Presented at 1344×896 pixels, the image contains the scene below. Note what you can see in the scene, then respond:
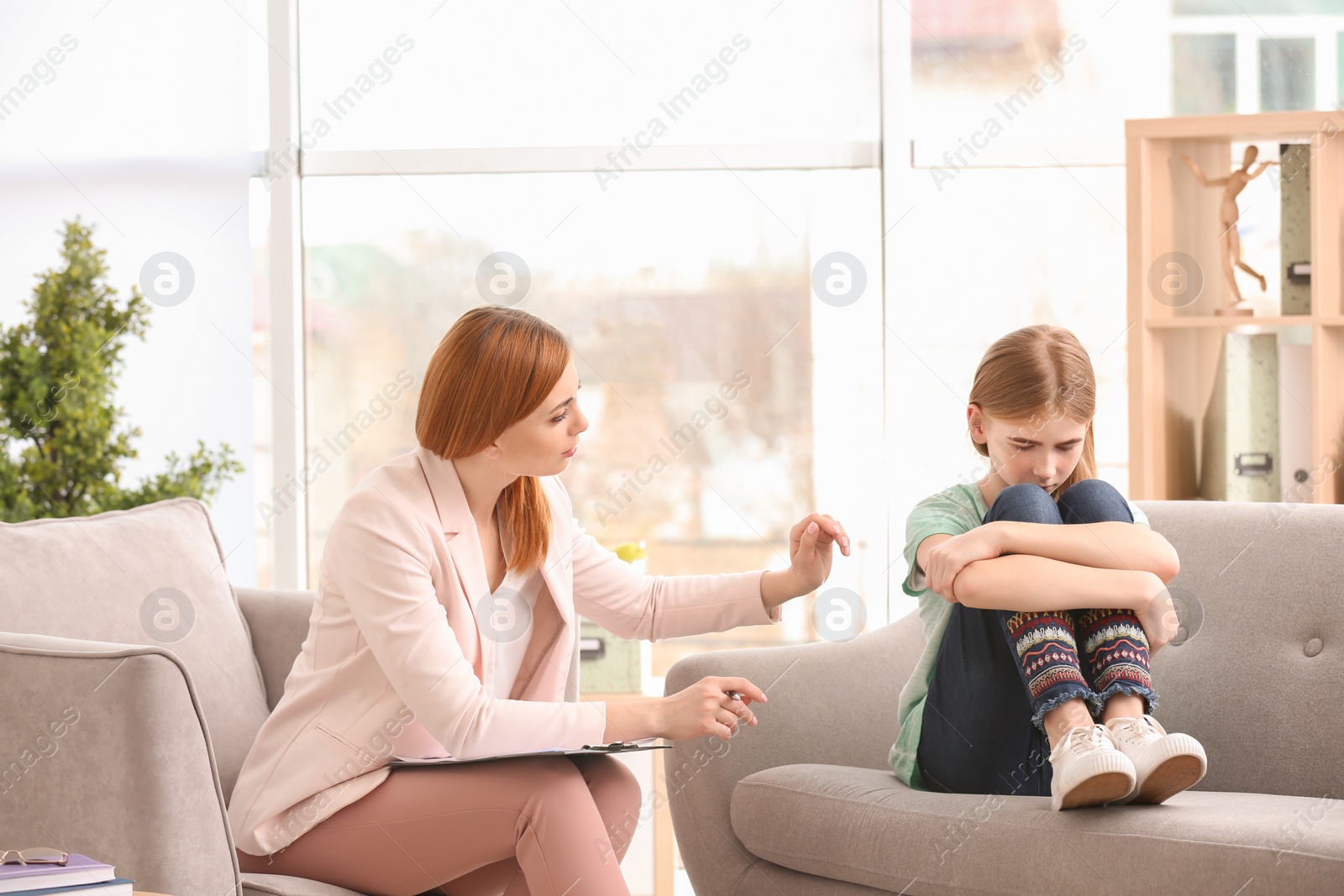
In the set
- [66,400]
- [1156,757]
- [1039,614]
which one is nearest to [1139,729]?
[1156,757]

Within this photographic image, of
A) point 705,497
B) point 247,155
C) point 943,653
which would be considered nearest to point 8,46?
point 247,155

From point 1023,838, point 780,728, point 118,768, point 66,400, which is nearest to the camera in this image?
point 118,768

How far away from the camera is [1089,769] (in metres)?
1.29

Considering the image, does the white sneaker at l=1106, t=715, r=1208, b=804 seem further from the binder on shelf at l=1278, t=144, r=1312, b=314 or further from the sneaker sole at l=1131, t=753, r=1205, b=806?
the binder on shelf at l=1278, t=144, r=1312, b=314

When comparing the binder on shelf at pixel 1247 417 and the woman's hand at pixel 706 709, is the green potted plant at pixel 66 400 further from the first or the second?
the binder on shelf at pixel 1247 417

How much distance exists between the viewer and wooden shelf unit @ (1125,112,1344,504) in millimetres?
2420

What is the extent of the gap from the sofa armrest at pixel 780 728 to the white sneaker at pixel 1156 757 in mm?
539

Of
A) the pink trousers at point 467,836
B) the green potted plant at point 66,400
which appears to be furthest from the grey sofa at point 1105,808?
the green potted plant at point 66,400

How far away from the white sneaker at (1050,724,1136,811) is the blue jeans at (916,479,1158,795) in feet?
0.20

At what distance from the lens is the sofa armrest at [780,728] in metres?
1.73

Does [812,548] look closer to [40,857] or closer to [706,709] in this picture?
[706,709]

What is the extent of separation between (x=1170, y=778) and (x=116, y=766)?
113 centimetres

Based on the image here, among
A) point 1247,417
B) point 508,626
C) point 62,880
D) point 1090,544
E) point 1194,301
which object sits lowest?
point 62,880

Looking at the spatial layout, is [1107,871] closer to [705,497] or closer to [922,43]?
[705,497]
